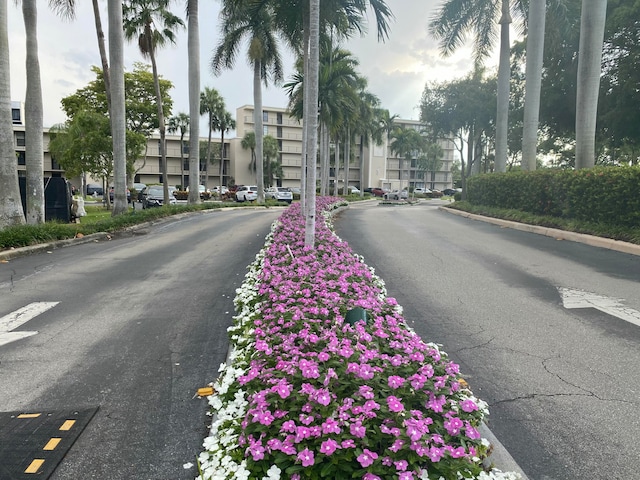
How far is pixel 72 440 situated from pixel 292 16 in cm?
1079

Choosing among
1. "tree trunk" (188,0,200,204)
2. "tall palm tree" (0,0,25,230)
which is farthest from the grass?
"tree trunk" (188,0,200,204)

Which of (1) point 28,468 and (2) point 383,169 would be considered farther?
(2) point 383,169

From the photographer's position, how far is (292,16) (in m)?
11.4

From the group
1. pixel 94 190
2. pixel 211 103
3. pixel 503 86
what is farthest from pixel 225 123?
pixel 503 86

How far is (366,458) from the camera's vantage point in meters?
2.13

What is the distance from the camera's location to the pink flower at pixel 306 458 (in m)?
2.11

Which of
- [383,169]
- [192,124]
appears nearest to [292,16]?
[192,124]

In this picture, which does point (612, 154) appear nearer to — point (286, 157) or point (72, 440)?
point (72, 440)

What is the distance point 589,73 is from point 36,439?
1612 cm

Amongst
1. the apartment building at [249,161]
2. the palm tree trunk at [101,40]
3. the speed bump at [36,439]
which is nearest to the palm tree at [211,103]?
the apartment building at [249,161]

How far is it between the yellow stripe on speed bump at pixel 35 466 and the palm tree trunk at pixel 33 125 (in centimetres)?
1164

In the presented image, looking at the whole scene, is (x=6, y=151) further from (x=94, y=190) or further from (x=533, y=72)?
(x=94, y=190)

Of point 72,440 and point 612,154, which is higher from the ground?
point 612,154

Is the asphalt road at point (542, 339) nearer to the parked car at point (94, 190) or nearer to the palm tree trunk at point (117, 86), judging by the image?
the palm tree trunk at point (117, 86)
